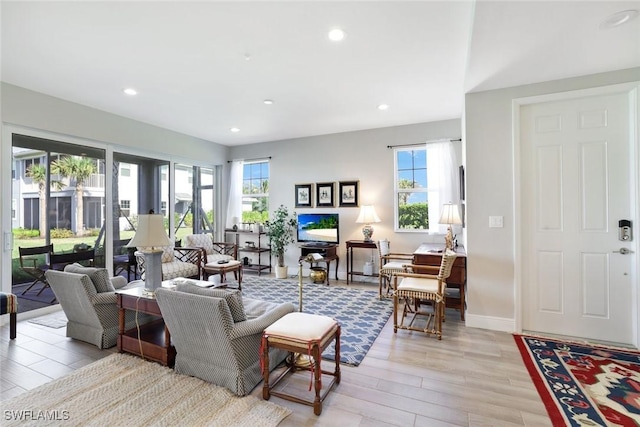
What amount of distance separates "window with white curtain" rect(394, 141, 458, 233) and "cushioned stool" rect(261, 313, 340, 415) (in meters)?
3.46

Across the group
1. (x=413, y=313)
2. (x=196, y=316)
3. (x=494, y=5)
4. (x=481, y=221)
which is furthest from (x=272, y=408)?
(x=494, y=5)

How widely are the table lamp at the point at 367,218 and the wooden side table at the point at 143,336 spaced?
351cm

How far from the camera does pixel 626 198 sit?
2.88 meters

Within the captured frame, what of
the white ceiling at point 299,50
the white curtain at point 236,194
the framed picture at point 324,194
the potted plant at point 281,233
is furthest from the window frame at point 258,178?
the white ceiling at point 299,50

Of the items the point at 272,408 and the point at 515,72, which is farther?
the point at 515,72

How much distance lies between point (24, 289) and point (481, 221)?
5.73 metres

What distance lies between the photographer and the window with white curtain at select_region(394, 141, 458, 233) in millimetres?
4918

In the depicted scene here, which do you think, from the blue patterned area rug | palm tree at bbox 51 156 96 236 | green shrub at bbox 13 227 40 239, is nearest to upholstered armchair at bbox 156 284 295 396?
the blue patterned area rug

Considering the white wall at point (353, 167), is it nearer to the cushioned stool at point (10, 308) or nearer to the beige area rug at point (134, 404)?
the beige area rug at point (134, 404)

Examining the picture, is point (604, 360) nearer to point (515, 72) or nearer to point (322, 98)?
point (515, 72)

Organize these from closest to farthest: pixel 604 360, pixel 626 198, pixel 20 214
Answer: pixel 604 360 → pixel 626 198 → pixel 20 214

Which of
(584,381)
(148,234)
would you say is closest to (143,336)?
(148,234)

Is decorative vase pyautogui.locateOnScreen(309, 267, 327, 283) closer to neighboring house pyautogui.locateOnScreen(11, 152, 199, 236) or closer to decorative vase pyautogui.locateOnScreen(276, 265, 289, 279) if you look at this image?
decorative vase pyautogui.locateOnScreen(276, 265, 289, 279)

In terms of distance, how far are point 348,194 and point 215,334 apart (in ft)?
13.4
